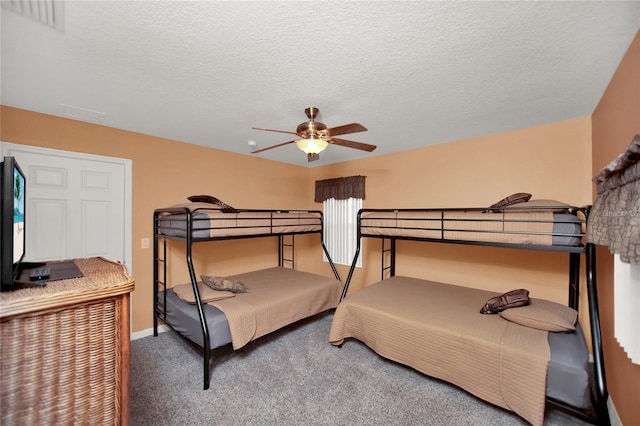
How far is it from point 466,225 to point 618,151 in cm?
108

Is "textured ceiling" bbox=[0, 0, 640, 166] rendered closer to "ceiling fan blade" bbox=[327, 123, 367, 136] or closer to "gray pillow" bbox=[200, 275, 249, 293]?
"ceiling fan blade" bbox=[327, 123, 367, 136]

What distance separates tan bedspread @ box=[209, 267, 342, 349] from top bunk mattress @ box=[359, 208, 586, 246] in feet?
3.09

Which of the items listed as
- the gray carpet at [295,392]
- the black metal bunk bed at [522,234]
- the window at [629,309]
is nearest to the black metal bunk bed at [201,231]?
the gray carpet at [295,392]

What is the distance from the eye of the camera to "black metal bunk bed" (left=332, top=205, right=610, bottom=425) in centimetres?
151

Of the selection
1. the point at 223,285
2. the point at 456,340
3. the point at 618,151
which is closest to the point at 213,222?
the point at 223,285

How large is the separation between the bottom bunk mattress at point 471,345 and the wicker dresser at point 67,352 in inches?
75.2

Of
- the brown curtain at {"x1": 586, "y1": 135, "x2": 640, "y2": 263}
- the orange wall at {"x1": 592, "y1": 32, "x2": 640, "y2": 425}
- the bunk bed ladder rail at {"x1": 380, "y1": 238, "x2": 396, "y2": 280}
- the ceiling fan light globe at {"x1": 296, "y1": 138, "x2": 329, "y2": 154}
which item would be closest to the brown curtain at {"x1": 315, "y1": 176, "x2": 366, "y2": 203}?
the bunk bed ladder rail at {"x1": 380, "y1": 238, "x2": 396, "y2": 280}

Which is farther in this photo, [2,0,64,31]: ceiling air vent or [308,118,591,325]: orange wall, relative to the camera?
[308,118,591,325]: orange wall

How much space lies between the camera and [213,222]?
8.25 ft

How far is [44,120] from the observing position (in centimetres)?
239

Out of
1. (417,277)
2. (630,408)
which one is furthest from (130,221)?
(630,408)

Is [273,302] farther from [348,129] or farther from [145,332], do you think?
[348,129]

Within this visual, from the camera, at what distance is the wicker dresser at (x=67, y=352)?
752 millimetres

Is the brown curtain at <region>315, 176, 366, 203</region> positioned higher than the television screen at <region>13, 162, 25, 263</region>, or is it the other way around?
the brown curtain at <region>315, 176, 366, 203</region>
